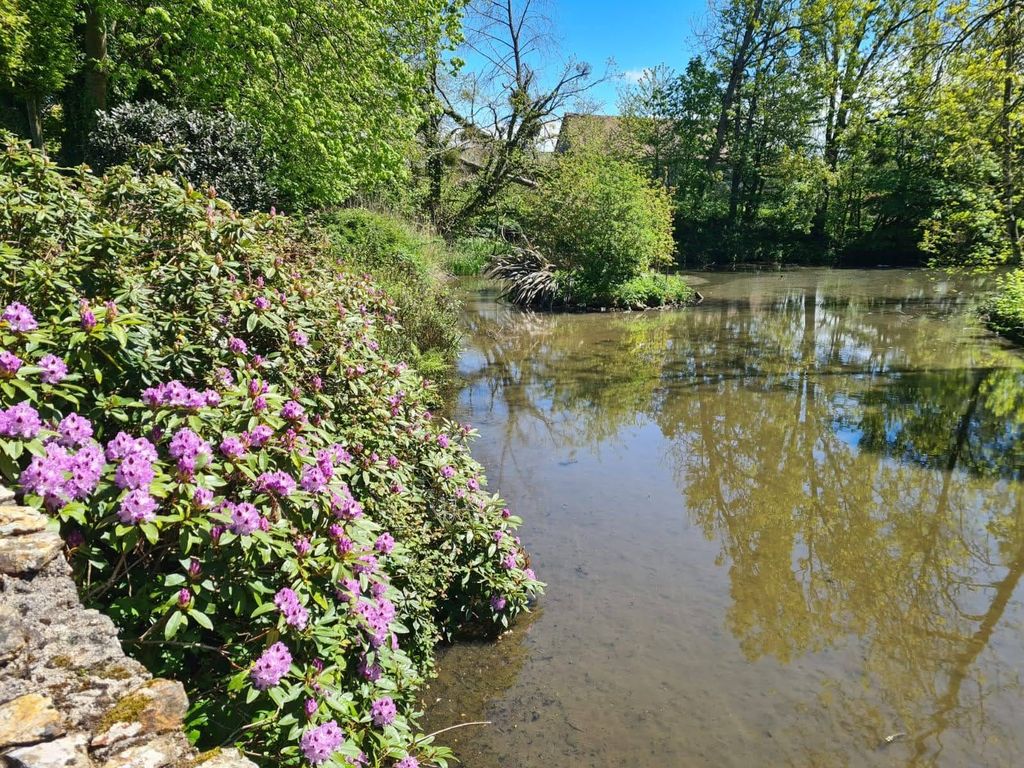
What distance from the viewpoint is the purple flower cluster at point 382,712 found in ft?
7.69

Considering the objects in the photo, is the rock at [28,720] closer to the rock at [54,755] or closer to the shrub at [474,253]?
the rock at [54,755]

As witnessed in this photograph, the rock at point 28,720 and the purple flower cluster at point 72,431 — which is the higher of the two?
the purple flower cluster at point 72,431

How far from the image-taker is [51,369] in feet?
6.59

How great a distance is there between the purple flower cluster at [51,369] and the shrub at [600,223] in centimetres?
1675

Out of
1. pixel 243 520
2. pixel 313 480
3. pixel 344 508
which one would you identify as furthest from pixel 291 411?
pixel 243 520

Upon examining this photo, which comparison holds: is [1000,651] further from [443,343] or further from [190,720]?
[443,343]

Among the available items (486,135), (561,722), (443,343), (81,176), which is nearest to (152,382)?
(81,176)

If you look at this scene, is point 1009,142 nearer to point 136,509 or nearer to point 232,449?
point 232,449

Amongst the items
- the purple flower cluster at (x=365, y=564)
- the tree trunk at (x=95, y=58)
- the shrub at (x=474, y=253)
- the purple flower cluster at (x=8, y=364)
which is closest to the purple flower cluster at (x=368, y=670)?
the purple flower cluster at (x=365, y=564)

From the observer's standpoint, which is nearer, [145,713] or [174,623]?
[145,713]

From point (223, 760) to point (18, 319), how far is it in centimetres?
156

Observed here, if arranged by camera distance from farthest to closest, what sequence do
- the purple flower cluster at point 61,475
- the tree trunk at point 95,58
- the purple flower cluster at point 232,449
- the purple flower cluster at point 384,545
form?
the tree trunk at point 95,58, the purple flower cluster at point 384,545, the purple flower cluster at point 232,449, the purple flower cluster at point 61,475

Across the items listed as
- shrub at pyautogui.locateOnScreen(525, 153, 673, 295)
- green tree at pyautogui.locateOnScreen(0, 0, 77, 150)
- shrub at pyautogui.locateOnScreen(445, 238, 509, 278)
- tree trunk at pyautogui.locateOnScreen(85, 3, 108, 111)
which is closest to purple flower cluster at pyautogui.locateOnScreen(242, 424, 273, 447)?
green tree at pyautogui.locateOnScreen(0, 0, 77, 150)

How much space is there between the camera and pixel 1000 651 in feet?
12.0
